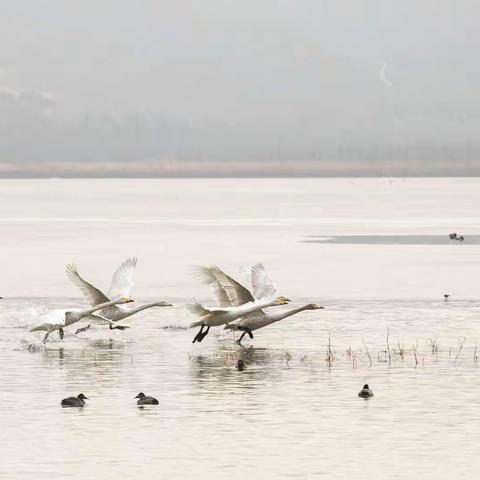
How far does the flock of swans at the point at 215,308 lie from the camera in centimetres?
2830

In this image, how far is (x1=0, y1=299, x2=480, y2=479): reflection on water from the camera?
17766 mm

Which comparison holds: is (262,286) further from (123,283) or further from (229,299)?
(123,283)

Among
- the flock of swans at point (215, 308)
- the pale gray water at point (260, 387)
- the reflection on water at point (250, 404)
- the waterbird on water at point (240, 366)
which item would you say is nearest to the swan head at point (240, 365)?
the waterbird on water at point (240, 366)

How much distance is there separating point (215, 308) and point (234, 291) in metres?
1.94

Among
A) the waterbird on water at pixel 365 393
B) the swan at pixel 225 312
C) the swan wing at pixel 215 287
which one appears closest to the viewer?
the waterbird on water at pixel 365 393

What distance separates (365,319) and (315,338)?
13.6ft

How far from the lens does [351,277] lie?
4888 cm

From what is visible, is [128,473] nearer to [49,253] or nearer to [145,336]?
[145,336]

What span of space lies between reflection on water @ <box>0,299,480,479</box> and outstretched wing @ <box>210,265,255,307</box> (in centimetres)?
87

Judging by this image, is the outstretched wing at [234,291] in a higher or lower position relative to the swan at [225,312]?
higher

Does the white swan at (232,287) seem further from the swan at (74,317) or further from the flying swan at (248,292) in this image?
the swan at (74,317)

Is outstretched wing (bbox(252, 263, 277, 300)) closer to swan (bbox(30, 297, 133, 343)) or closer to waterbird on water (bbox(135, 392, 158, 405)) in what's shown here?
swan (bbox(30, 297, 133, 343))

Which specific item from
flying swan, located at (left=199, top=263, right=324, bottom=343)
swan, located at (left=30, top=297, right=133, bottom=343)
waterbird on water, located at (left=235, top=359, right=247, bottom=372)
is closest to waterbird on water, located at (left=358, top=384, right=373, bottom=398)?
waterbird on water, located at (left=235, top=359, right=247, bottom=372)

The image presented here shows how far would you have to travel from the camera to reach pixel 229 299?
30.3m
